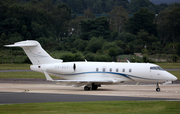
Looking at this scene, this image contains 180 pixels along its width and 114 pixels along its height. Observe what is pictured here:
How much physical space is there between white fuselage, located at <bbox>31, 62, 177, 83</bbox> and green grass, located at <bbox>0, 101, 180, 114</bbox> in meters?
8.07

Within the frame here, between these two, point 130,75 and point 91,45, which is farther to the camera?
point 91,45

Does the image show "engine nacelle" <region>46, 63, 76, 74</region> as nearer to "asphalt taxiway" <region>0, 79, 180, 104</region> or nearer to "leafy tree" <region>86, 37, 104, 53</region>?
"asphalt taxiway" <region>0, 79, 180, 104</region>

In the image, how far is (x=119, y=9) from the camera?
165 m

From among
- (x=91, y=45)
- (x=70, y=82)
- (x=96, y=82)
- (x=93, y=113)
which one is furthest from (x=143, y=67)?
(x=91, y=45)

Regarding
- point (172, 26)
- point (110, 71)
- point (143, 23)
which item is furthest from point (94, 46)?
point (110, 71)

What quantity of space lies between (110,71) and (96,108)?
1099 cm

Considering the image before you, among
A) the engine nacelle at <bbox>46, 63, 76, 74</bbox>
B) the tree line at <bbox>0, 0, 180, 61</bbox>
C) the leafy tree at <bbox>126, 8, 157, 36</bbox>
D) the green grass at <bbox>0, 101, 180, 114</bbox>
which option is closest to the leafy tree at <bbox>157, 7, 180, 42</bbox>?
the tree line at <bbox>0, 0, 180, 61</bbox>

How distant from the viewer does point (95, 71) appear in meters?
27.4

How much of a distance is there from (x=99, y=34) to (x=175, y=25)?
30518mm

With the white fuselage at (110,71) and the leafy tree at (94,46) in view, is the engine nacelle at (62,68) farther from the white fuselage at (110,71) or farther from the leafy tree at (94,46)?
the leafy tree at (94,46)

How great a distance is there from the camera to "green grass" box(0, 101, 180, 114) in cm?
1537

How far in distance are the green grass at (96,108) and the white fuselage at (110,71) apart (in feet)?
26.5

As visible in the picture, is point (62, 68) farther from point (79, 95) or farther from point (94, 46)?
point (94, 46)

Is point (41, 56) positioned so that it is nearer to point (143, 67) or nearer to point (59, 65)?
point (59, 65)
